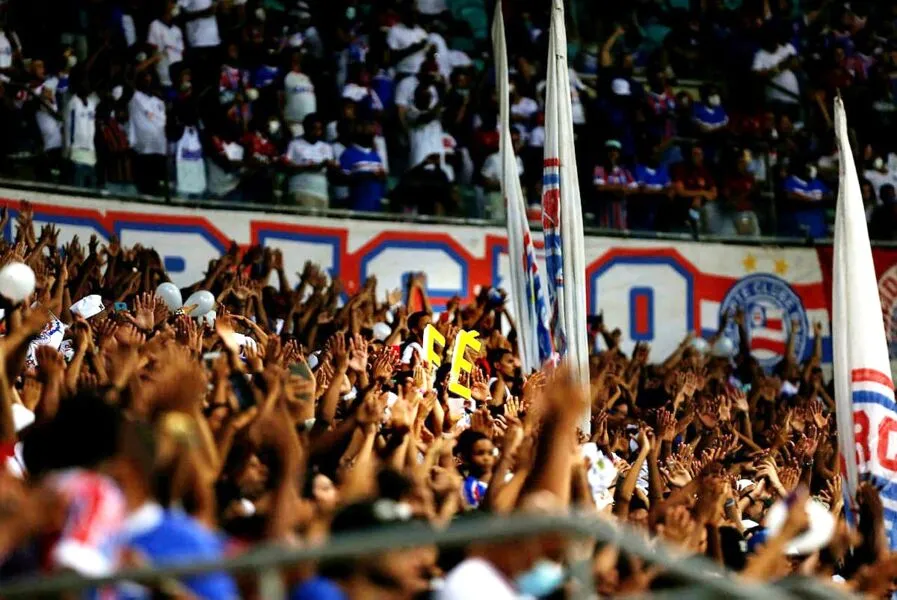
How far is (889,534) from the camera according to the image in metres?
7.09

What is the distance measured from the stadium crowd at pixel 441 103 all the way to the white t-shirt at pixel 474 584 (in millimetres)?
8758

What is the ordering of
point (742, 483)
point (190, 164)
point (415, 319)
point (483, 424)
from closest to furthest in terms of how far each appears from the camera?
point (483, 424), point (742, 483), point (415, 319), point (190, 164)

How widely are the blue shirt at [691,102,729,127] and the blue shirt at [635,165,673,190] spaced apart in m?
0.96

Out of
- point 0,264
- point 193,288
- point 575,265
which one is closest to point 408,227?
point 193,288

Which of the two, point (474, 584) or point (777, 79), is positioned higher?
point (777, 79)

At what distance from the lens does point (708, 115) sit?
1562cm

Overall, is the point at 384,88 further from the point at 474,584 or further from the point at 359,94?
the point at 474,584

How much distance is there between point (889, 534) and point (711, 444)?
178cm

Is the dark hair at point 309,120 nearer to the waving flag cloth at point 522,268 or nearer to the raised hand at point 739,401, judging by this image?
the waving flag cloth at point 522,268

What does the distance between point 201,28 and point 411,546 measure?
36.5ft

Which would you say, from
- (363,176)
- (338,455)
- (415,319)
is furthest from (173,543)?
(363,176)

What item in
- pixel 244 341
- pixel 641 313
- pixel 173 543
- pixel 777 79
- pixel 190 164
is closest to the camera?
pixel 173 543

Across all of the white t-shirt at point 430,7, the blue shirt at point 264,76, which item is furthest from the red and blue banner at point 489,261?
the white t-shirt at point 430,7

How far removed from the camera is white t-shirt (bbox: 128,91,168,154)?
12.9 meters
